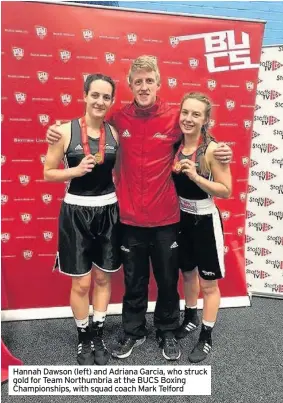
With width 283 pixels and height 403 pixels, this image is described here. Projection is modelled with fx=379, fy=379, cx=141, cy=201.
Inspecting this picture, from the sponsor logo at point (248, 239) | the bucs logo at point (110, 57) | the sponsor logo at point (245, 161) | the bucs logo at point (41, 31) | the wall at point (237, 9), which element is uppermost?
the wall at point (237, 9)

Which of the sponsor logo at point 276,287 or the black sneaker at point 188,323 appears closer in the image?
the black sneaker at point 188,323

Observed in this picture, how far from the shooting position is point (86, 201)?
2.11 metres

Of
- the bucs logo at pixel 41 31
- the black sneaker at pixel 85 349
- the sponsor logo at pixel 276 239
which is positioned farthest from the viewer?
the sponsor logo at pixel 276 239

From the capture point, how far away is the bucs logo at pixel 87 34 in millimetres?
2459

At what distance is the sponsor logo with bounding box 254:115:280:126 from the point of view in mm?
2912

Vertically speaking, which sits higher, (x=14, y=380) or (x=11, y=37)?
(x=11, y=37)

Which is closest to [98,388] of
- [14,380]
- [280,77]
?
[14,380]

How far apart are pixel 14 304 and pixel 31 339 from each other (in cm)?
39

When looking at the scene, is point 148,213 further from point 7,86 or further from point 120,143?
point 7,86

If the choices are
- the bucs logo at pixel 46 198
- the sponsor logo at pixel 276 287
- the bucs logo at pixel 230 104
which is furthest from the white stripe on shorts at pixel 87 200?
the sponsor logo at pixel 276 287

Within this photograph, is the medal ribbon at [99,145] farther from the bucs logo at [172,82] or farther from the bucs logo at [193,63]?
the bucs logo at [193,63]

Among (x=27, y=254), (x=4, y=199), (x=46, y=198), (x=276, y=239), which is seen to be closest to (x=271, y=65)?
(x=276, y=239)

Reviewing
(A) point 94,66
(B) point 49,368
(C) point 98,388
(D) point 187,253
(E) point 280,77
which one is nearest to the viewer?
(C) point 98,388

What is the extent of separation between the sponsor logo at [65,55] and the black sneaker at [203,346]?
194 centimetres
